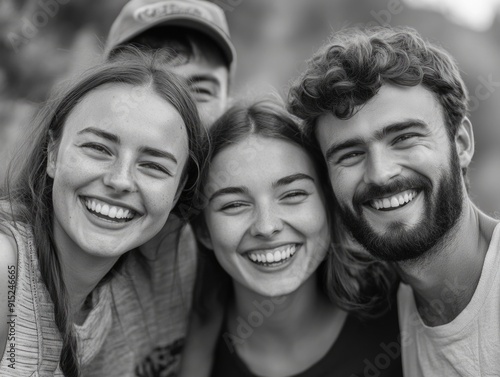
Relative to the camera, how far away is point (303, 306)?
2984 millimetres

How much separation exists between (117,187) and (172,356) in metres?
1.17

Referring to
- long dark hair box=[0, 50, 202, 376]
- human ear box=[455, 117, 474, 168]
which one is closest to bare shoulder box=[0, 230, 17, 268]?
long dark hair box=[0, 50, 202, 376]

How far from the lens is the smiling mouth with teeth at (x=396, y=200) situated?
2445mm

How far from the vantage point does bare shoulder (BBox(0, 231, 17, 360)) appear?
2.15m

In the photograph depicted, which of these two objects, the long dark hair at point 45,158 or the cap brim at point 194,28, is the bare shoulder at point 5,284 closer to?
the long dark hair at point 45,158

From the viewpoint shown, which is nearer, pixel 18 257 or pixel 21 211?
pixel 18 257

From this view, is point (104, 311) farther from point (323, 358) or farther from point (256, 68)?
point (256, 68)

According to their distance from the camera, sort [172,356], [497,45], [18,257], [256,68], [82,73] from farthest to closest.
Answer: [497,45] → [256,68] → [172,356] → [82,73] → [18,257]

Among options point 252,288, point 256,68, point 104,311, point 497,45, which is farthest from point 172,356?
point 497,45

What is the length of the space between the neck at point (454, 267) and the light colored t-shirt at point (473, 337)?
0.03m

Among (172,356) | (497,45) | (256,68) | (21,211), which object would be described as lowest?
(172,356)

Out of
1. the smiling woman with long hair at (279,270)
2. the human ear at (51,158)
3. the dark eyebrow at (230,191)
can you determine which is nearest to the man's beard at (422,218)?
the smiling woman with long hair at (279,270)

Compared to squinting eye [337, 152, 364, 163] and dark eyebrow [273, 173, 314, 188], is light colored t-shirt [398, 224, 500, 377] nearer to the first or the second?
squinting eye [337, 152, 364, 163]

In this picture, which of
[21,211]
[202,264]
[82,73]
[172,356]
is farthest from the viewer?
[202,264]
